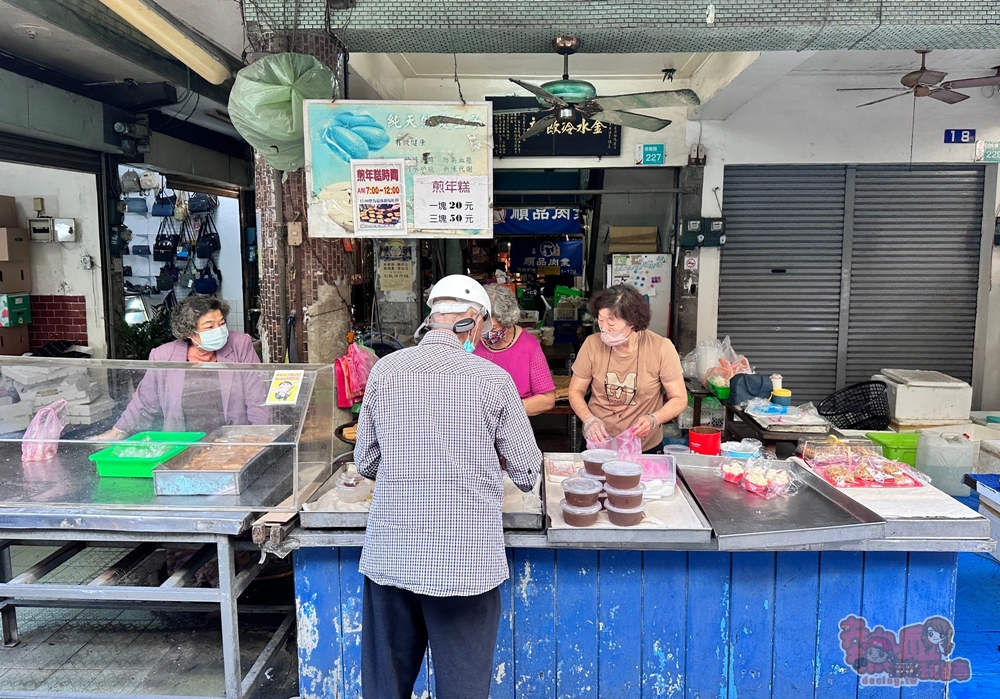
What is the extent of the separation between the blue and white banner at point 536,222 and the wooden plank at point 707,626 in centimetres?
665

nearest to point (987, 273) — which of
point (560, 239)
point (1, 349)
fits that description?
point (560, 239)

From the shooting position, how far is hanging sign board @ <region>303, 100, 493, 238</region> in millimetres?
3871

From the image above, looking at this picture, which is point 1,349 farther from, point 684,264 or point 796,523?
point 796,523

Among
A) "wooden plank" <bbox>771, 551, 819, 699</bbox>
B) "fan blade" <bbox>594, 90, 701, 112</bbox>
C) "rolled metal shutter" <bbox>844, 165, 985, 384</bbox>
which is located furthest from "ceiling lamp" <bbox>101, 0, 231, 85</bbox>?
"rolled metal shutter" <bbox>844, 165, 985, 384</bbox>

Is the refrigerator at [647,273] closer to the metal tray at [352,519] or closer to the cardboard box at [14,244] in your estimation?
the metal tray at [352,519]

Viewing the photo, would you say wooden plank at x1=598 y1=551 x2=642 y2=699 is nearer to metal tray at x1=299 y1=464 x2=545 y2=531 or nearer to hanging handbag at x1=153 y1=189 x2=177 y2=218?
metal tray at x1=299 y1=464 x2=545 y2=531

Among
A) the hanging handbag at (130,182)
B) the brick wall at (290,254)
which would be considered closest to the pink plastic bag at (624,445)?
the brick wall at (290,254)

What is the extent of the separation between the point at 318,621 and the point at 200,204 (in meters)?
11.0

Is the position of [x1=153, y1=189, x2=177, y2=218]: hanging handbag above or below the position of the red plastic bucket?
above

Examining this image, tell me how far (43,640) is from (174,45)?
10.2 feet

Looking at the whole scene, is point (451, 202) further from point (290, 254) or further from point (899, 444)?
point (899, 444)

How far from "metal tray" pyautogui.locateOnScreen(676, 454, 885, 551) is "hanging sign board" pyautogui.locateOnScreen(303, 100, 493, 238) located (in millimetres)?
1883

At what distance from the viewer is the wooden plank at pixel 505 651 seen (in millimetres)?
2752

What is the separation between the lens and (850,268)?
718 centimetres
